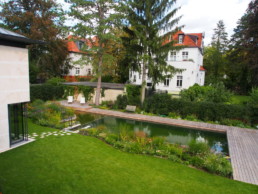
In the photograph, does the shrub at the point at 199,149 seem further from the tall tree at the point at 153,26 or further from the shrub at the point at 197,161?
the tall tree at the point at 153,26

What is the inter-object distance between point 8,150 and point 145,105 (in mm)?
11600

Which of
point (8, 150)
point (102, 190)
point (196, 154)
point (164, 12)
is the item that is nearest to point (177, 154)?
point (196, 154)

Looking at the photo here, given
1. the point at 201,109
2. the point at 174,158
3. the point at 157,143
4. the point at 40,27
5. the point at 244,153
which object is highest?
the point at 40,27

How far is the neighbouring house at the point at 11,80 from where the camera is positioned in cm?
698

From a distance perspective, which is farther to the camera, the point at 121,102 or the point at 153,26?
the point at 121,102

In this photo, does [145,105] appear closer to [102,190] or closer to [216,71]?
[102,190]

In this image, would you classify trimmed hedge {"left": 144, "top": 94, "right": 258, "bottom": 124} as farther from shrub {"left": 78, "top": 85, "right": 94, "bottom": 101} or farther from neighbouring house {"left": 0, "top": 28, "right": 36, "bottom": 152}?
neighbouring house {"left": 0, "top": 28, "right": 36, "bottom": 152}

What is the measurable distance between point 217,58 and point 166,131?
95.0 ft

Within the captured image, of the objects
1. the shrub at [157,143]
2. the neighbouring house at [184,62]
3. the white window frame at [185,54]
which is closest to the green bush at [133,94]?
the neighbouring house at [184,62]

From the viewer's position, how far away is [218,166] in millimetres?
7023

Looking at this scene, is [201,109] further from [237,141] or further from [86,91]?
[86,91]

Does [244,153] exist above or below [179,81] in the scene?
below

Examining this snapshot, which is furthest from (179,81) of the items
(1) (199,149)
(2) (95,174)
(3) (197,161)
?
(2) (95,174)

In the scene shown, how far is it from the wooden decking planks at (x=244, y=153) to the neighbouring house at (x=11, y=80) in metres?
9.16
